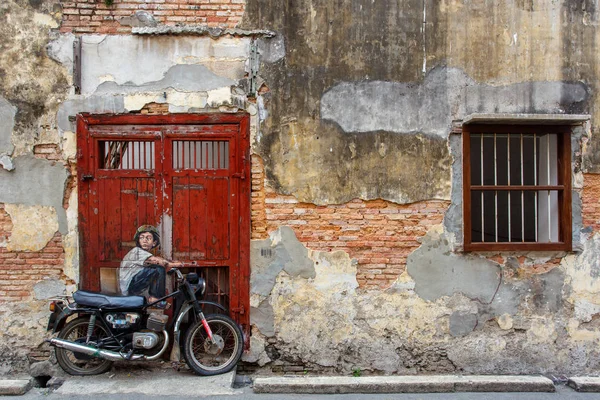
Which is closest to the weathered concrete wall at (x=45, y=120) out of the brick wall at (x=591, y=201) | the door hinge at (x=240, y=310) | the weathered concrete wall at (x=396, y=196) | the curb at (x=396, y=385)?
the weathered concrete wall at (x=396, y=196)

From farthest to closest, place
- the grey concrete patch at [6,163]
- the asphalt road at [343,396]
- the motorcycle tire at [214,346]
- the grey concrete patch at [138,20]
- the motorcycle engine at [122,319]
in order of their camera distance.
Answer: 1. the grey concrete patch at [138,20]
2. the grey concrete patch at [6,163]
3. the motorcycle tire at [214,346]
4. the motorcycle engine at [122,319]
5. the asphalt road at [343,396]

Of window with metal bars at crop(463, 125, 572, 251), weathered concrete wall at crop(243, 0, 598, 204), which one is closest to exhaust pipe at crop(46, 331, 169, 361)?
weathered concrete wall at crop(243, 0, 598, 204)

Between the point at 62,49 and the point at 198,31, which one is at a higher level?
the point at 198,31

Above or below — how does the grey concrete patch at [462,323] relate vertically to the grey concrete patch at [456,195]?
below

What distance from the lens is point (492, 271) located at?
19.9ft

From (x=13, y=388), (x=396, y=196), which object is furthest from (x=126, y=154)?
(x=396, y=196)

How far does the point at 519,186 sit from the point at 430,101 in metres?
1.36

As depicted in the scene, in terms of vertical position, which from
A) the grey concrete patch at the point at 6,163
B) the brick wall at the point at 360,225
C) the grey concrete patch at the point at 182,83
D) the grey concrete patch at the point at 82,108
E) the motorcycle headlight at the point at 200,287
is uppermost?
the grey concrete patch at the point at 182,83

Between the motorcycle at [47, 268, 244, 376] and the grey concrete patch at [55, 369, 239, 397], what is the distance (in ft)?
0.39

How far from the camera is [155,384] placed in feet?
17.9

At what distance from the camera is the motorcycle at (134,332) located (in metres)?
5.53

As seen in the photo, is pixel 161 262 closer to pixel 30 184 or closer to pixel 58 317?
pixel 58 317

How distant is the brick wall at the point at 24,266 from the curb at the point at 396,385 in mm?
2494

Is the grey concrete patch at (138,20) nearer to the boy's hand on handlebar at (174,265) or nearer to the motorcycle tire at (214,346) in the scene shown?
the boy's hand on handlebar at (174,265)
